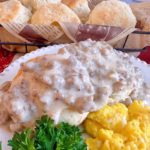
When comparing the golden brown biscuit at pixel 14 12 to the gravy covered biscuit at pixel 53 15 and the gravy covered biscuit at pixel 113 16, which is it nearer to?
the gravy covered biscuit at pixel 53 15

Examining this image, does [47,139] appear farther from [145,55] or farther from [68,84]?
[145,55]

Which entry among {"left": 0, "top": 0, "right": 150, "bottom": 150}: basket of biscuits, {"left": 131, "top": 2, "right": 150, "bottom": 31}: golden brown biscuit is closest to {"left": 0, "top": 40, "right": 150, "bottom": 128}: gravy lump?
{"left": 0, "top": 0, "right": 150, "bottom": 150}: basket of biscuits

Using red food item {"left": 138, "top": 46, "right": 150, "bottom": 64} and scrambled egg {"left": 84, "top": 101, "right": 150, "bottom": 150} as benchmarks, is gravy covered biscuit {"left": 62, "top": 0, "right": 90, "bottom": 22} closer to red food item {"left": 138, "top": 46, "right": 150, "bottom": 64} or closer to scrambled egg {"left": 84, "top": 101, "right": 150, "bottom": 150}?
red food item {"left": 138, "top": 46, "right": 150, "bottom": 64}

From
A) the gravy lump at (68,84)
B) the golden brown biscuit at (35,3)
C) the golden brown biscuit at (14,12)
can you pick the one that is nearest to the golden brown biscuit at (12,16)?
the golden brown biscuit at (14,12)

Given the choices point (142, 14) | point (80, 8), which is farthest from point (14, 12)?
point (142, 14)

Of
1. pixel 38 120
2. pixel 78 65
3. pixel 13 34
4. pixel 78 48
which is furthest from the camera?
pixel 13 34

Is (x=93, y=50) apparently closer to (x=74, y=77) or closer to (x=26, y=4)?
(x=74, y=77)

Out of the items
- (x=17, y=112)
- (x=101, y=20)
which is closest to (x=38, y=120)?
(x=17, y=112)
